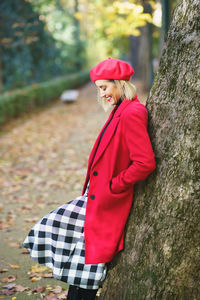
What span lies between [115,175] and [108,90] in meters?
0.57

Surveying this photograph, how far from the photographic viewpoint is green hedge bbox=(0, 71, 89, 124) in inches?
537

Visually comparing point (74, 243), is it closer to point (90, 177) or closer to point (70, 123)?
point (90, 177)

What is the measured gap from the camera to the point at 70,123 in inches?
555

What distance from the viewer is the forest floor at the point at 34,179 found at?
12.4ft

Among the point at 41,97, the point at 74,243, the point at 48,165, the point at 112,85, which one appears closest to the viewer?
the point at 112,85

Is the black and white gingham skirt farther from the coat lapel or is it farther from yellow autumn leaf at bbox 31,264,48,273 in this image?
yellow autumn leaf at bbox 31,264,48,273

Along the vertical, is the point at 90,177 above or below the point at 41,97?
above

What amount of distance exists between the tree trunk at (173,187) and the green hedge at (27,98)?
11.0 m

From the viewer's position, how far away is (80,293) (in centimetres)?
288

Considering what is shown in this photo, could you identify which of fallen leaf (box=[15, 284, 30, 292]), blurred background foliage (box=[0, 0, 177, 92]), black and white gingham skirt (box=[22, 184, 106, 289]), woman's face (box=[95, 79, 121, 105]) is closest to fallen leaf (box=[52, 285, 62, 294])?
fallen leaf (box=[15, 284, 30, 292])

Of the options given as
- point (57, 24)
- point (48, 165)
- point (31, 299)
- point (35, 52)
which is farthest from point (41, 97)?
point (31, 299)

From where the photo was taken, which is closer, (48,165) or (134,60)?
(48,165)

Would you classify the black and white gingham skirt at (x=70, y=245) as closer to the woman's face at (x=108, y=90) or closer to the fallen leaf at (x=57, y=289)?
the woman's face at (x=108, y=90)

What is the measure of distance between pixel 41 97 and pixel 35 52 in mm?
4874
